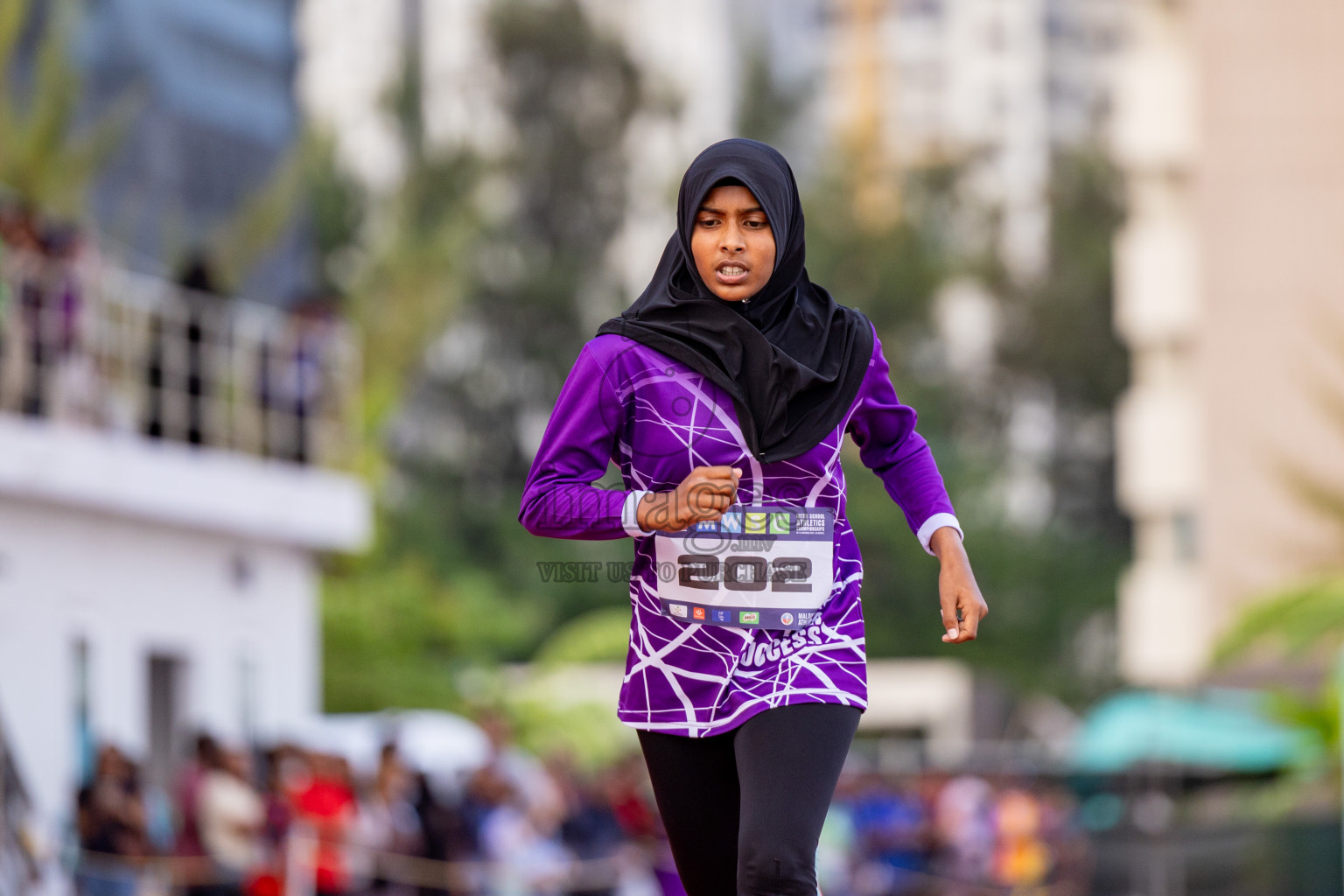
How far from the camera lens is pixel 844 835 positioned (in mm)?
19109

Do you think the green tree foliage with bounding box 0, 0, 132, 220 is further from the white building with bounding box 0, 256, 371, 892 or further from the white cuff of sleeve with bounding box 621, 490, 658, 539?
the white cuff of sleeve with bounding box 621, 490, 658, 539

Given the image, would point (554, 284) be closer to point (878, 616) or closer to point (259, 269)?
point (878, 616)

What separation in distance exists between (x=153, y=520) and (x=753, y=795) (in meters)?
12.3

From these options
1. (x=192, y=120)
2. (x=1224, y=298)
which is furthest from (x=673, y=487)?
(x=1224, y=298)

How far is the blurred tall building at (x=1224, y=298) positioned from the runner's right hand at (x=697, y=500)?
26.9m

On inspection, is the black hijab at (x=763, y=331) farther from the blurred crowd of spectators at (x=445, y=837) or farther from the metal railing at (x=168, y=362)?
the metal railing at (x=168, y=362)

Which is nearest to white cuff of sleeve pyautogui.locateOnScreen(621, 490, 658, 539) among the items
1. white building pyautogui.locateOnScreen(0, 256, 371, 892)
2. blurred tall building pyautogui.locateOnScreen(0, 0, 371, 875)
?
blurred tall building pyautogui.locateOnScreen(0, 0, 371, 875)

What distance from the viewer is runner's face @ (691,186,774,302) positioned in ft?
12.8

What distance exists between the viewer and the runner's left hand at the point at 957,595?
389cm

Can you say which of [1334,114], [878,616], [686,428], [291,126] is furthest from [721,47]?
[686,428]

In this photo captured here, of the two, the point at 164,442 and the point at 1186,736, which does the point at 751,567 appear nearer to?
the point at 164,442

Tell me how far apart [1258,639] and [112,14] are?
397 inches

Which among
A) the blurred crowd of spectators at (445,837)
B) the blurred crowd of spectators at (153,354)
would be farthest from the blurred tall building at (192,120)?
the blurred crowd of spectators at (445,837)

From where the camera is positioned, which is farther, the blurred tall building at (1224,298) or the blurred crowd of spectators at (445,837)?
the blurred tall building at (1224,298)
